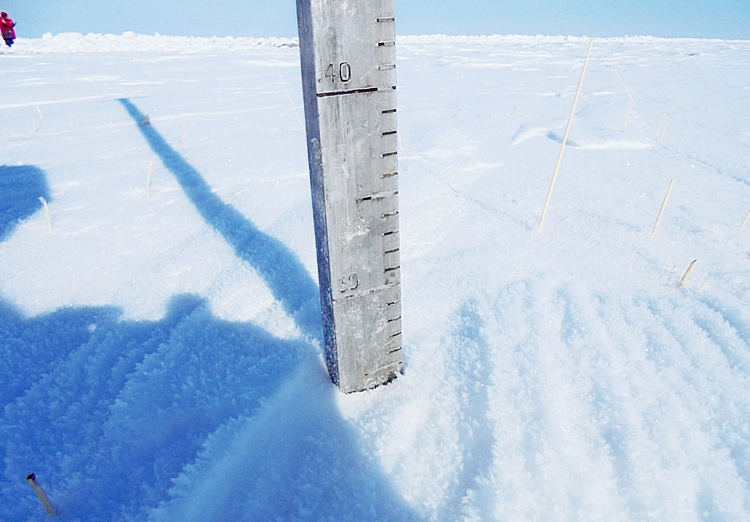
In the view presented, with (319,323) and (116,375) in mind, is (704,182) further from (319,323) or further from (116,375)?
(116,375)

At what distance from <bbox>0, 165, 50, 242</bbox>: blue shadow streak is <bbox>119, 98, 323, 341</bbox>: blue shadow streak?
41.1 inches

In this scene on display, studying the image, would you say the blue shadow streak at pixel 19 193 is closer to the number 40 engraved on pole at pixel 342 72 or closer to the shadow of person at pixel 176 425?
the shadow of person at pixel 176 425

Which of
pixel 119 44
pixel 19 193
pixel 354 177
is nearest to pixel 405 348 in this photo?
pixel 354 177

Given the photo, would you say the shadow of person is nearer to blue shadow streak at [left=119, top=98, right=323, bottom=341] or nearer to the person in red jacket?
blue shadow streak at [left=119, top=98, right=323, bottom=341]

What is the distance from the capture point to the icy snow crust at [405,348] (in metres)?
1.14

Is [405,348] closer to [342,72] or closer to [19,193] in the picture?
[342,72]

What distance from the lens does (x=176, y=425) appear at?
1349 mm

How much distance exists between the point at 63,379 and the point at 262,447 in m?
0.90

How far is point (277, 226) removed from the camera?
279 cm

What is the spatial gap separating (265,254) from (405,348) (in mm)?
1173

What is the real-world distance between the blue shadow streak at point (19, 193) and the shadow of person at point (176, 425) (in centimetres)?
129

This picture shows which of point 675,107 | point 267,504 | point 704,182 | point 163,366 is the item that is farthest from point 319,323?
point 675,107

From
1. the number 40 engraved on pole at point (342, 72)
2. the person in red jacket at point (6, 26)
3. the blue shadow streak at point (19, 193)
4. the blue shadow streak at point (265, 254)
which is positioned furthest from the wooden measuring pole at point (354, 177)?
the person in red jacket at point (6, 26)

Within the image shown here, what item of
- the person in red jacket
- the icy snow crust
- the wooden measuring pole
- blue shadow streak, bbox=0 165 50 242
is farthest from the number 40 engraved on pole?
the person in red jacket
